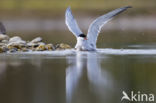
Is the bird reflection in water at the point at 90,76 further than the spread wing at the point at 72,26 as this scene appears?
No

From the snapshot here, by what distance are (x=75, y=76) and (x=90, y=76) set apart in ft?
0.67

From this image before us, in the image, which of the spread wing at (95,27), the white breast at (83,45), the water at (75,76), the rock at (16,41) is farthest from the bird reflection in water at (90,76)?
the rock at (16,41)

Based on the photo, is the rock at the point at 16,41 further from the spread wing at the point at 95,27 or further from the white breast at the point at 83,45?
the spread wing at the point at 95,27

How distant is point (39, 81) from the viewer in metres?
6.94

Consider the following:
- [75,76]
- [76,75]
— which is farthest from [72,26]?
[75,76]

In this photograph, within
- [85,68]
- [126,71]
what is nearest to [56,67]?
[85,68]

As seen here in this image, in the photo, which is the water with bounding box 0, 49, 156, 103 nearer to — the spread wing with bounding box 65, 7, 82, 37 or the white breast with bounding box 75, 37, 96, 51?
the white breast with bounding box 75, 37, 96, 51

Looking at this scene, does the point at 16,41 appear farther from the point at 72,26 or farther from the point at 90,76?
the point at 90,76

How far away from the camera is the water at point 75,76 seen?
6004 mm

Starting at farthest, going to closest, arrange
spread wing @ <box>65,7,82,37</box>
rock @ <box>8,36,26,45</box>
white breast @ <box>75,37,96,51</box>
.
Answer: rock @ <box>8,36,26,45</box> < spread wing @ <box>65,7,82,37</box> < white breast @ <box>75,37,96,51</box>

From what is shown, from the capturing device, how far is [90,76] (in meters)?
7.39

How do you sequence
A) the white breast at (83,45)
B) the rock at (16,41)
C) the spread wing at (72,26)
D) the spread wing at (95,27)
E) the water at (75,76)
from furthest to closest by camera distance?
1. the rock at (16,41)
2. the spread wing at (72,26)
3. the white breast at (83,45)
4. the spread wing at (95,27)
5. the water at (75,76)

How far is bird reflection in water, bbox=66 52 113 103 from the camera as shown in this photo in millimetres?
6199

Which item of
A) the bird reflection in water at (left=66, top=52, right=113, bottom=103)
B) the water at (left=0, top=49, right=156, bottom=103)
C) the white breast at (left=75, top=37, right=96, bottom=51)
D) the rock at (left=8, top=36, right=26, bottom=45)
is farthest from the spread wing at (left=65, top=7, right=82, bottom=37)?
the bird reflection in water at (left=66, top=52, right=113, bottom=103)
